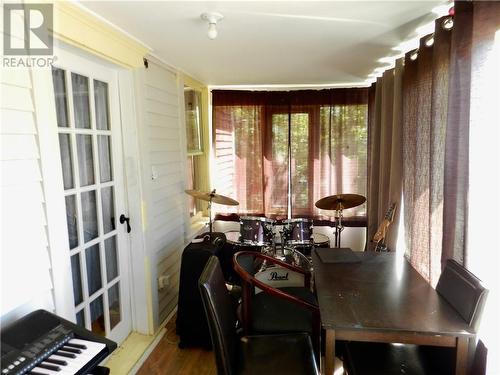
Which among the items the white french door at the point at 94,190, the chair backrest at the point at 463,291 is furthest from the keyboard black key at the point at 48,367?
the chair backrest at the point at 463,291

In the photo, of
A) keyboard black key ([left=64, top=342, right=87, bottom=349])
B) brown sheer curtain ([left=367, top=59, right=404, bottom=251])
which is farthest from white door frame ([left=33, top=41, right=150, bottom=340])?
Answer: brown sheer curtain ([left=367, top=59, right=404, bottom=251])

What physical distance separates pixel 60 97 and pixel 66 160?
332 mm

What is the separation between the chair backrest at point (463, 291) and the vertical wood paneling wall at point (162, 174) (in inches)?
73.2

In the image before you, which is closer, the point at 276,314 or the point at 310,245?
the point at 276,314

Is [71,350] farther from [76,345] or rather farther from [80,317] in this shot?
[80,317]

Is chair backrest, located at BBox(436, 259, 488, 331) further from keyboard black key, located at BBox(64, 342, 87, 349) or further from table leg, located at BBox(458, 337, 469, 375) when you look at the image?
keyboard black key, located at BBox(64, 342, 87, 349)

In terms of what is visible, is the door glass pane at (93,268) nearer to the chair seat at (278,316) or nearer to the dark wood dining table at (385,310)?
the chair seat at (278,316)

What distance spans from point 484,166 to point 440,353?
34.1 inches

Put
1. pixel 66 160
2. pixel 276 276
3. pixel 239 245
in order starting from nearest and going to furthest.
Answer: pixel 66 160, pixel 276 276, pixel 239 245

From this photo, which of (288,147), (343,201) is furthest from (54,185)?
(288,147)

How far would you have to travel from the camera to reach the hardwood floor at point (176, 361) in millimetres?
2061

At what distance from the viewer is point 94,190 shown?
1905 millimetres

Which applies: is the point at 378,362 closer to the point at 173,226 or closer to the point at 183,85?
the point at 173,226

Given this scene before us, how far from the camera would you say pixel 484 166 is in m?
1.42
